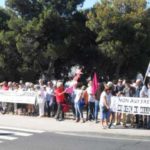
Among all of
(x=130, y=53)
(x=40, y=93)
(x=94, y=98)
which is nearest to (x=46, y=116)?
(x=40, y=93)

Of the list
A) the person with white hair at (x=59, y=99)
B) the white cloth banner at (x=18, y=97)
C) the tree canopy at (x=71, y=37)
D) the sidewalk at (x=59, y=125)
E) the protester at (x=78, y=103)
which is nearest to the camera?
the sidewalk at (x=59, y=125)

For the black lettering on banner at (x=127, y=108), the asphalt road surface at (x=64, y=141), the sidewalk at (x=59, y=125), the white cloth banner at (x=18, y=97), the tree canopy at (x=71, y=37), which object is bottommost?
the asphalt road surface at (x=64, y=141)

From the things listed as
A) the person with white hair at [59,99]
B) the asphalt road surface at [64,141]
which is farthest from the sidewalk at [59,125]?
the asphalt road surface at [64,141]

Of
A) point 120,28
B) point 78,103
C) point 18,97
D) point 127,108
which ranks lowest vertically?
point 127,108

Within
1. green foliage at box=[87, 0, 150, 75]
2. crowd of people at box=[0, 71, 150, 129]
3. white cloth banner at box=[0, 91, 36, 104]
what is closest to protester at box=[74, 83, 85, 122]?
crowd of people at box=[0, 71, 150, 129]

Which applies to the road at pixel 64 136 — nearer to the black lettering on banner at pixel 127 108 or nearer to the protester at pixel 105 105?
the protester at pixel 105 105

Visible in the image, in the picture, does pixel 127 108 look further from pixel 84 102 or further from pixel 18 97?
pixel 18 97

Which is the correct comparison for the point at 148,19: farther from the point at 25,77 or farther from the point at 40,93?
the point at 40,93

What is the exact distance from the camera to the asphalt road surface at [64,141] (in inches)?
Answer: 613

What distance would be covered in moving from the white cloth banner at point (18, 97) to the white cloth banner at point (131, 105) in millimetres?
4959

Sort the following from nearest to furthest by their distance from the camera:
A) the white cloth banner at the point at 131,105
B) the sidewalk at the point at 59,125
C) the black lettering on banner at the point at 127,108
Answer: the sidewalk at the point at 59,125 → the white cloth banner at the point at 131,105 → the black lettering on banner at the point at 127,108

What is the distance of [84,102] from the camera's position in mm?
22141

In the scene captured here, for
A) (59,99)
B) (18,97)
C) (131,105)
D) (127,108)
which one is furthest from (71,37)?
(131,105)

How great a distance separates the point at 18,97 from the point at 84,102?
4.11 m
